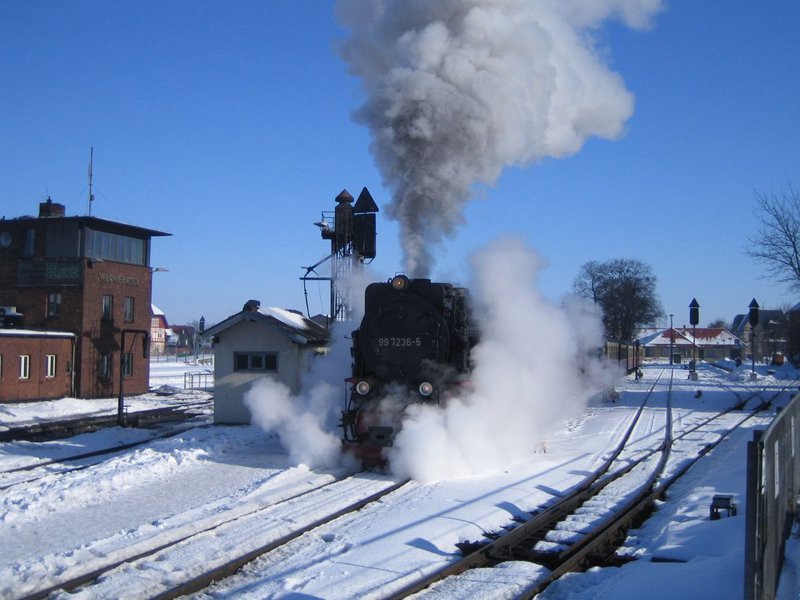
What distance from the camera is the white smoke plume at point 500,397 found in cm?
1045

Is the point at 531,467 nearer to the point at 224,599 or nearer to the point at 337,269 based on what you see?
the point at 224,599

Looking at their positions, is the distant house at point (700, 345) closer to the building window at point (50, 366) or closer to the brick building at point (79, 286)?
the brick building at point (79, 286)

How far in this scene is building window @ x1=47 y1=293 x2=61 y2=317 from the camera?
2824cm

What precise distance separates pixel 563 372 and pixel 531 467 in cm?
297

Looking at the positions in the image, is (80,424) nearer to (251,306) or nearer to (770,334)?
(251,306)

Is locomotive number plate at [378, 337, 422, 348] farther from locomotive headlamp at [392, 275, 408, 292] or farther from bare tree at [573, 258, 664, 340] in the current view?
bare tree at [573, 258, 664, 340]

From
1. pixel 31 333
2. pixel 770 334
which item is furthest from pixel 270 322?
pixel 770 334

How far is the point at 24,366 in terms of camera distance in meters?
25.0

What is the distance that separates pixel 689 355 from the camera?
3821 inches

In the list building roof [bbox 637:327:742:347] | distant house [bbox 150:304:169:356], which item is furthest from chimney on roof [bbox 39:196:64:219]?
building roof [bbox 637:327:742:347]

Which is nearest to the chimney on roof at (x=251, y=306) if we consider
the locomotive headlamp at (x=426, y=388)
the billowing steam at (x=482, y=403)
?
the billowing steam at (x=482, y=403)

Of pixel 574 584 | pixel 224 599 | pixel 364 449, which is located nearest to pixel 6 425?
pixel 364 449

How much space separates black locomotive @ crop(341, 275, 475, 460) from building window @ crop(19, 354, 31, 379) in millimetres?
18186

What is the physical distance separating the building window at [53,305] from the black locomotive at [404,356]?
830 inches
